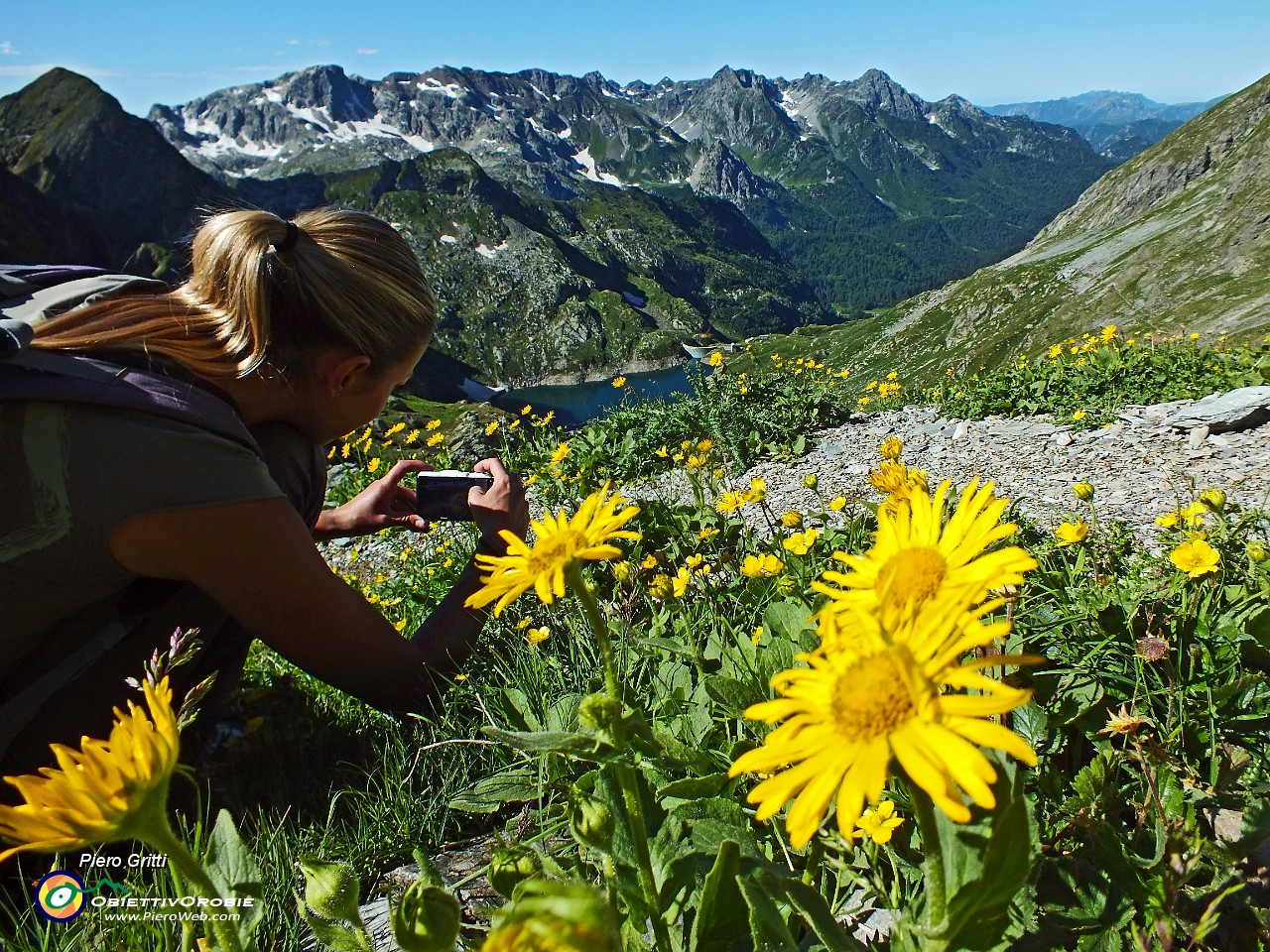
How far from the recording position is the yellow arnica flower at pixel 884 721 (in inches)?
27.6

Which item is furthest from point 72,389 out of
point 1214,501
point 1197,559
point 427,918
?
point 1214,501

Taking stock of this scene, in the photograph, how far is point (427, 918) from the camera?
87 cm

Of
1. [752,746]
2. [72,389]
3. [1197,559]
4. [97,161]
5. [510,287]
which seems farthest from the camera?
[510,287]

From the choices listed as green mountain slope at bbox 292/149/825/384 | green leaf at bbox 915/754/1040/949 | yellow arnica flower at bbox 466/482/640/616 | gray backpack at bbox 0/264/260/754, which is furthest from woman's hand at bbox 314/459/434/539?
green mountain slope at bbox 292/149/825/384

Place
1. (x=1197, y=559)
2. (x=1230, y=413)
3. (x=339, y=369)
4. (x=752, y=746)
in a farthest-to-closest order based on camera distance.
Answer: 1. (x=1230, y=413)
2. (x=339, y=369)
3. (x=1197, y=559)
4. (x=752, y=746)

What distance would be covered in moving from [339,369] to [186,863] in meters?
2.06

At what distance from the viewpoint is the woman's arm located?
7.07 feet

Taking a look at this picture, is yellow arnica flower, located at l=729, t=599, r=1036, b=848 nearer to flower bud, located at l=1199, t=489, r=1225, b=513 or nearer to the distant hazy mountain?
flower bud, located at l=1199, t=489, r=1225, b=513

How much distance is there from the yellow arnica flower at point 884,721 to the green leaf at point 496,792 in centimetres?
126

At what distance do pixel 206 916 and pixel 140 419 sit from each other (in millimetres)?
1648

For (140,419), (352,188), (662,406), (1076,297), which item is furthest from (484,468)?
(352,188)

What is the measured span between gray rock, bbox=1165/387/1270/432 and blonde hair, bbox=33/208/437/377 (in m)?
5.53

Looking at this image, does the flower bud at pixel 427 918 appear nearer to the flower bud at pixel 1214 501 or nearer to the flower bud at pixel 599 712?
the flower bud at pixel 599 712

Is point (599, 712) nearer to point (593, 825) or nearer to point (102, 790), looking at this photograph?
point (593, 825)
